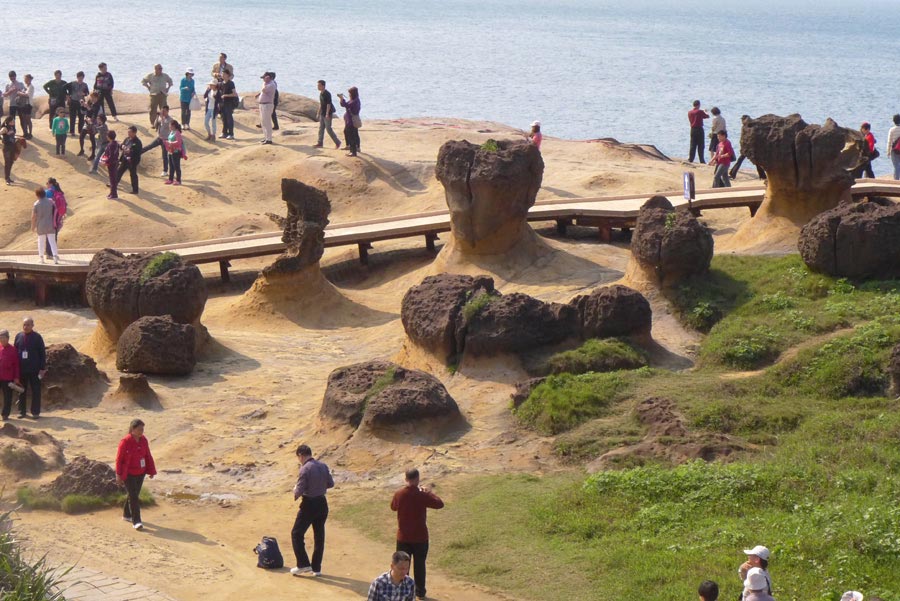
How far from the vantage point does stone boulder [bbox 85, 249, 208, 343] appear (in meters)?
22.8

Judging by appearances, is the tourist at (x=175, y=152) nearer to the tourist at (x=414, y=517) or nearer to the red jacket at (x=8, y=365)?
the red jacket at (x=8, y=365)

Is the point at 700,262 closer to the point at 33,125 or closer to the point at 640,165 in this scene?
the point at 640,165

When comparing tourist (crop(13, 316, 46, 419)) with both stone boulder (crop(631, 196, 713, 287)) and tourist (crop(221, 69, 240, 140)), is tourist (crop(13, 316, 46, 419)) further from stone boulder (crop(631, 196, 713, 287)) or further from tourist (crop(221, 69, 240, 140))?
tourist (crop(221, 69, 240, 140))

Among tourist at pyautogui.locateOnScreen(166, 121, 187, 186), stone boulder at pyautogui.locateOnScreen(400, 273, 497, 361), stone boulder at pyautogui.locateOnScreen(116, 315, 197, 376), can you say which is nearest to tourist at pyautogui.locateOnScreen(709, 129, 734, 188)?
stone boulder at pyautogui.locateOnScreen(400, 273, 497, 361)

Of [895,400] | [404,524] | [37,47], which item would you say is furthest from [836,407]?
[37,47]

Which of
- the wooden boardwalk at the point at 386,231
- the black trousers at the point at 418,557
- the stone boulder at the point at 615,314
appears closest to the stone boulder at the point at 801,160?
the wooden boardwalk at the point at 386,231

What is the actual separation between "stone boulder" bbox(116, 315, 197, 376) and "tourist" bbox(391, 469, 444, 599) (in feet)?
30.4

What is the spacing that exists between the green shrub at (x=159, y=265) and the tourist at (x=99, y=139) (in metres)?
11.1

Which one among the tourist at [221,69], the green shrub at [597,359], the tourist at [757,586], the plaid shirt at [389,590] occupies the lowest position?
the green shrub at [597,359]

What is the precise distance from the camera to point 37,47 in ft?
324

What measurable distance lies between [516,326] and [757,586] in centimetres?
937

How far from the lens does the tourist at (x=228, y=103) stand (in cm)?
3602

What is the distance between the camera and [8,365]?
19.2m

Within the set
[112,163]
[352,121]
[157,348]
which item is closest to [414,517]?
[157,348]
